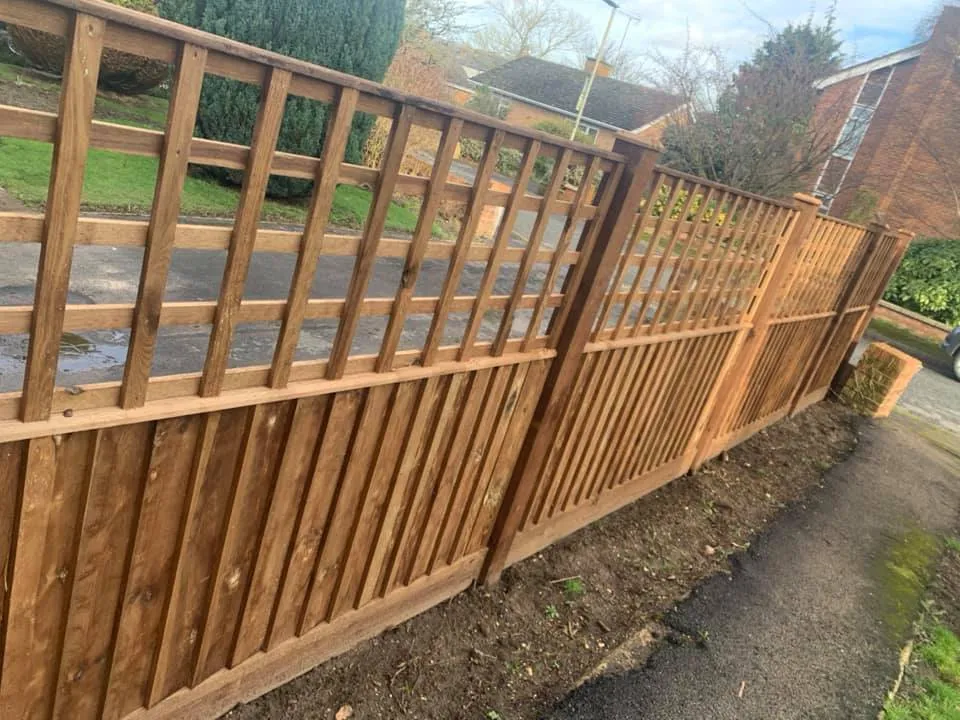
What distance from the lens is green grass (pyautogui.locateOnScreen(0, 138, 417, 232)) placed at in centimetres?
714

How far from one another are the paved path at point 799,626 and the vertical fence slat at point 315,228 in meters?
1.98

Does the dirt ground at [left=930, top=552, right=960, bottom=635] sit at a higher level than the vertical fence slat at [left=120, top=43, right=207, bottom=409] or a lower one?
lower

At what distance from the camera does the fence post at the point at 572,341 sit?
113 inches

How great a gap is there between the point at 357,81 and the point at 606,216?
1.50 m

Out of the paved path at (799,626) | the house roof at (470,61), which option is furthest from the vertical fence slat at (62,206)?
the house roof at (470,61)

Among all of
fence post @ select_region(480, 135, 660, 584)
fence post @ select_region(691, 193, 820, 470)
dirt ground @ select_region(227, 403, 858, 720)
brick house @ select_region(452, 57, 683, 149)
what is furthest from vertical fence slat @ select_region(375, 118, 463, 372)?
brick house @ select_region(452, 57, 683, 149)

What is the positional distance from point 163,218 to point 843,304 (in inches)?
299

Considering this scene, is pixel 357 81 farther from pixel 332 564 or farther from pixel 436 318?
pixel 332 564

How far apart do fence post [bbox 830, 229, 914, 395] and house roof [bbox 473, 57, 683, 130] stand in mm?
26446

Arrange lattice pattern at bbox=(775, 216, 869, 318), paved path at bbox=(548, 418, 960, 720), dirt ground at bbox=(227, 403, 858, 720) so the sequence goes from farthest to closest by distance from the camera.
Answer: lattice pattern at bbox=(775, 216, 869, 318) → paved path at bbox=(548, 418, 960, 720) → dirt ground at bbox=(227, 403, 858, 720)

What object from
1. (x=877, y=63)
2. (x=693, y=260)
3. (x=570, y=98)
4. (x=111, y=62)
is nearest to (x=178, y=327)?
(x=693, y=260)

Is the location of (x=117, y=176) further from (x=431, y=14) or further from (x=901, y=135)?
(x=901, y=135)

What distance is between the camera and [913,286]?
1797 cm

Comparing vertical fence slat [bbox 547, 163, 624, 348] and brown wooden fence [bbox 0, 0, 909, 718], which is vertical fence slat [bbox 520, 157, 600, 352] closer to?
brown wooden fence [bbox 0, 0, 909, 718]
